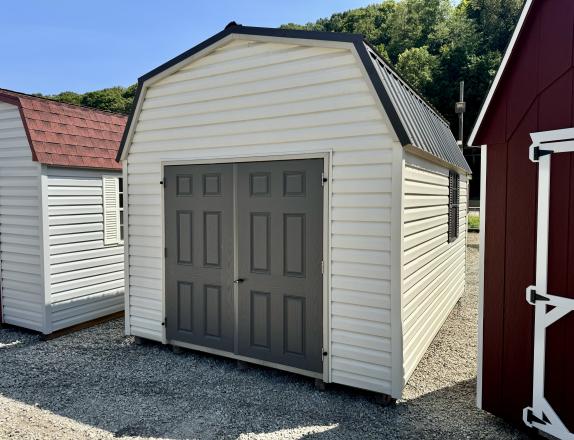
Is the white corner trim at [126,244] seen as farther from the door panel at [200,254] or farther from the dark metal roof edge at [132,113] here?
the door panel at [200,254]

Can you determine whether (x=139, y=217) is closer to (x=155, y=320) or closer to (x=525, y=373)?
(x=155, y=320)

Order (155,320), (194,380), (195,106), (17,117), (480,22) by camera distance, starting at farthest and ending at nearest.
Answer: (480,22) < (17,117) < (155,320) < (195,106) < (194,380)

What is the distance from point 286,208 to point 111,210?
352 centimetres

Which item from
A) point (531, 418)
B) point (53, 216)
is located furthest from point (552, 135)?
point (53, 216)

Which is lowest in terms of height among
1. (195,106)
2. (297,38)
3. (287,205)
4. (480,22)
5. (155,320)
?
(155,320)

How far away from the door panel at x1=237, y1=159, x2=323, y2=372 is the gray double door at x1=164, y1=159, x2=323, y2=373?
0.03 ft

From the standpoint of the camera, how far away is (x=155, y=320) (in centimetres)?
516

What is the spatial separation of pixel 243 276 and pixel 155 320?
1.50 meters

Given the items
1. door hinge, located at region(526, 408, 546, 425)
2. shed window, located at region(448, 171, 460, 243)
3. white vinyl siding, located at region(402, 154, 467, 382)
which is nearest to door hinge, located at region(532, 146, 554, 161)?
white vinyl siding, located at region(402, 154, 467, 382)

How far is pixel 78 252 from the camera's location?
5969 mm

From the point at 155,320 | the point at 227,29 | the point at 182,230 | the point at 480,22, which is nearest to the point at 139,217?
the point at 182,230

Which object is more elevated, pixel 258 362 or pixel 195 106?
pixel 195 106

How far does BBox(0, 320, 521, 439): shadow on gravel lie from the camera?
336cm

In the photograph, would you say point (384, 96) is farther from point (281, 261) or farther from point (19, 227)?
point (19, 227)
